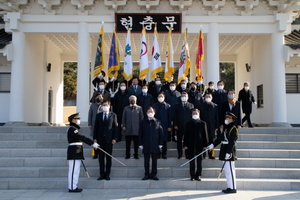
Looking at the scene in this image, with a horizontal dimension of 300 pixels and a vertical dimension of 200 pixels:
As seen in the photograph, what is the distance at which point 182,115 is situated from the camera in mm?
9180

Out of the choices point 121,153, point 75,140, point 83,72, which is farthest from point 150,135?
point 83,72

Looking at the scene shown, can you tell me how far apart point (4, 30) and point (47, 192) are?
9804 mm

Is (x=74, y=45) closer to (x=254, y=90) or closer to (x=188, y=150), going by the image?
(x=254, y=90)

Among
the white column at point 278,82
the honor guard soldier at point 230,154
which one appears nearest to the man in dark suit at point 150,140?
the honor guard soldier at point 230,154

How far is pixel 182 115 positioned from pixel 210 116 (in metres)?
0.83

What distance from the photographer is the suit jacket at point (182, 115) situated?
9125mm

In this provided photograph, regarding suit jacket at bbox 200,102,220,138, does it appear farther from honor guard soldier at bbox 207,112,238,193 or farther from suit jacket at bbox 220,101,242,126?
honor guard soldier at bbox 207,112,238,193

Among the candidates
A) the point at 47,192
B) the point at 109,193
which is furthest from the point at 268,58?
the point at 47,192

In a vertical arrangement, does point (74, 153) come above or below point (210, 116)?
below

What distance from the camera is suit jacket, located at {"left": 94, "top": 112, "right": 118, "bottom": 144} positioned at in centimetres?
827

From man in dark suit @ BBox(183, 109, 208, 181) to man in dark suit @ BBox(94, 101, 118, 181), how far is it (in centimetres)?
199

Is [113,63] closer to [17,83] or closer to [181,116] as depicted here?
[181,116]

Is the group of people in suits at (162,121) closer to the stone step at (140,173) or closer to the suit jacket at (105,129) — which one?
the suit jacket at (105,129)

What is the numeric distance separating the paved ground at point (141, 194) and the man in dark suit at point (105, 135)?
616mm
